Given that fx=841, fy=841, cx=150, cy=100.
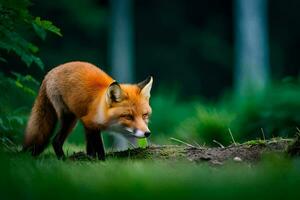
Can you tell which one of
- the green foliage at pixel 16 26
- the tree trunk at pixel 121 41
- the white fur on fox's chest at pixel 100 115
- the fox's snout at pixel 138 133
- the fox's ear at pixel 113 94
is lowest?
the fox's snout at pixel 138 133

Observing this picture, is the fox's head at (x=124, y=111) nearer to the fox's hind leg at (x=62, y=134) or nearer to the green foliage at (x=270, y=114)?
the fox's hind leg at (x=62, y=134)

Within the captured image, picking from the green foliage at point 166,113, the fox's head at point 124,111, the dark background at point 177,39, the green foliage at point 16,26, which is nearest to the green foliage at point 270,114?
the green foliage at point 166,113

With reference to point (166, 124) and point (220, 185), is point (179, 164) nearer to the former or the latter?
point (220, 185)

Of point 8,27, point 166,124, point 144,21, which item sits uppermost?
point 144,21

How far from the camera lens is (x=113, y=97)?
7719 millimetres

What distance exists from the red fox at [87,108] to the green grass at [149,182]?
1920 millimetres

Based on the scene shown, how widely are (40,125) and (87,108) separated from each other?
0.58 meters

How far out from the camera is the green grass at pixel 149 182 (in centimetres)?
443

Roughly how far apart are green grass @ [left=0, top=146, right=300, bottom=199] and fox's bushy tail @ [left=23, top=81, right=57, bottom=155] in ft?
7.73

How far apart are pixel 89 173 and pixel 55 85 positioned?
281cm

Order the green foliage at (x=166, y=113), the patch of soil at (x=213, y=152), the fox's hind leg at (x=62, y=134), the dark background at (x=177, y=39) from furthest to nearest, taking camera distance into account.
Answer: the dark background at (x=177, y=39)
the green foliage at (x=166, y=113)
the fox's hind leg at (x=62, y=134)
the patch of soil at (x=213, y=152)

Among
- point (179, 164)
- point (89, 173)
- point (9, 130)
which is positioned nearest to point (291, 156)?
point (179, 164)

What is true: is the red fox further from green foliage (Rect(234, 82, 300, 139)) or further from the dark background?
the dark background

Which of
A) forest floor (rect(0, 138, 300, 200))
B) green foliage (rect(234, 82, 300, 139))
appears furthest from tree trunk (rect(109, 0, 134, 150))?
forest floor (rect(0, 138, 300, 200))
